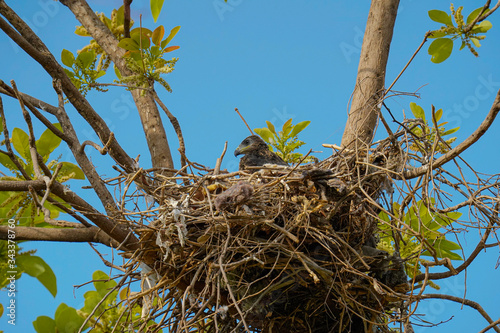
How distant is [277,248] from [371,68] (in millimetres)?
1599

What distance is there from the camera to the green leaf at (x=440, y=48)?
3.50 metres

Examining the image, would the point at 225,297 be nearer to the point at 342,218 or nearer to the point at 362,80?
the point at 342,218

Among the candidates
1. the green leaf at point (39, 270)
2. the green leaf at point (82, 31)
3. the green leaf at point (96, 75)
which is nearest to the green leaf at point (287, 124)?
the green leaf at point (96, 75)

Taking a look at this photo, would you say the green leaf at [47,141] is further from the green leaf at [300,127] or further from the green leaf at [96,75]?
the green leaf at [300,127]

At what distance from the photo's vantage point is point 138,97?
340 cm

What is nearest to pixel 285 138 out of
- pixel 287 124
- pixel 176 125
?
pixel 287 124

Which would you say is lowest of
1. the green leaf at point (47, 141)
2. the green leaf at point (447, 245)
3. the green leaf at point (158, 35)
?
the green leaf at point (447, 245)

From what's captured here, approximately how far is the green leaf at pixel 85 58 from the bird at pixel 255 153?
42.2 inches

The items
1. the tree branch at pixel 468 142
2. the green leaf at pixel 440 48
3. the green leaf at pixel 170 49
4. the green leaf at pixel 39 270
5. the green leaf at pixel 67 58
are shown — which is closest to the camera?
the tree branch at pixel 468 142

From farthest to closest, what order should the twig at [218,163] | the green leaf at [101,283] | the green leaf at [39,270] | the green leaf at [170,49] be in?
the green leaf at [101,283] → the green leaf at [170,49] → the green leaf at [39,270] → the twig at [218,163]

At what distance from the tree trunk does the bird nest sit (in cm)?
59

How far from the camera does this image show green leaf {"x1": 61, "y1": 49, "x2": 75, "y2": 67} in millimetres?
3245

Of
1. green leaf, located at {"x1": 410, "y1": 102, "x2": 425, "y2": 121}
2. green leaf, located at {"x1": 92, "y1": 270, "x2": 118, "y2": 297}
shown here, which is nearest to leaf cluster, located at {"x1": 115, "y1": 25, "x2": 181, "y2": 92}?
green leaf, located at {"x1": 92, "y1": 270, "x2": 118, "y2": 297}

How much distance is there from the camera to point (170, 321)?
2508mm
